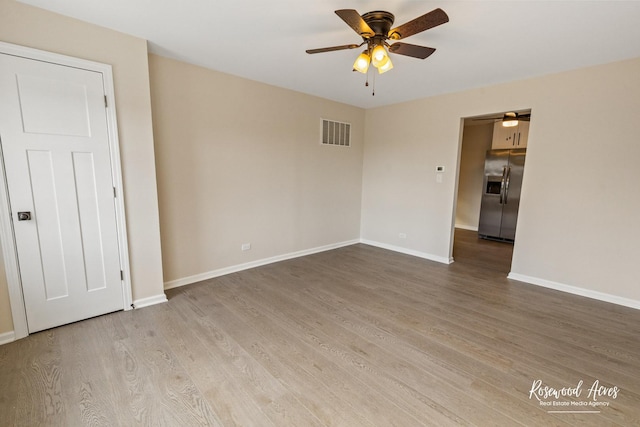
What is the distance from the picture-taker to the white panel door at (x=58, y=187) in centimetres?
219

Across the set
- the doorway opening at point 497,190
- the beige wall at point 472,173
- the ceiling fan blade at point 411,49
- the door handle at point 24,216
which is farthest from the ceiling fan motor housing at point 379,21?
the beige wall at point 472,173

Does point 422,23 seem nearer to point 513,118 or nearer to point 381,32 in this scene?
point 381,32

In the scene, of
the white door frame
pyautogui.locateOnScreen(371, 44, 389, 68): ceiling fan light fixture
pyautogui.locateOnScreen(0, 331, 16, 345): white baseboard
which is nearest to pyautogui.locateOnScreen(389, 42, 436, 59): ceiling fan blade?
pyautogui.locateOnScreen(371, 44, 389, 68): ceiling fan light fixture

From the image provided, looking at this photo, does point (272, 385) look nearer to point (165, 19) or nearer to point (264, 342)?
point (264, 342)

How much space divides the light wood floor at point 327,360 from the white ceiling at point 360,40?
2.64 m

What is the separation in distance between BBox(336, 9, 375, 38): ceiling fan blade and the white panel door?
2.22 m

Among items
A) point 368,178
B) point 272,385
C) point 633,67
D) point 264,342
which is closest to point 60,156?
point 264,342

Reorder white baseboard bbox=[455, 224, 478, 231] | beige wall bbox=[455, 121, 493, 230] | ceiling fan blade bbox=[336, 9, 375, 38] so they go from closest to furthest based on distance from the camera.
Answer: ceiling fan blade bbox=[336, 9, 375, 38] → beige wall bbox=[455, 121, 493, 230] → white baseboard bbox=[455, 224, 478, 231]

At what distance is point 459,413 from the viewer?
1.67 metres

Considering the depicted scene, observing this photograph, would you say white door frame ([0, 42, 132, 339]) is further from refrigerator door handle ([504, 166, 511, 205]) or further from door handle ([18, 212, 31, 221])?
refrigerator door handle ([504, 166, 511, 205])

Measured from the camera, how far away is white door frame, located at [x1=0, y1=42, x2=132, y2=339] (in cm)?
217

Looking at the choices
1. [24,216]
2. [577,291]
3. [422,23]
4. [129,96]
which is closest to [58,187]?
[24,216]

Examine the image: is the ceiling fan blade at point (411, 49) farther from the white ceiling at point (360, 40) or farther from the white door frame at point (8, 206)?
the white door frame at point (8, 206)

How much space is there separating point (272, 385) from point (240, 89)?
3435mm
